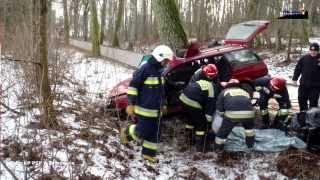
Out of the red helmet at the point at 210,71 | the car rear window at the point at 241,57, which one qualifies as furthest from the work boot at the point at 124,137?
the car rear window at the point at 241,57

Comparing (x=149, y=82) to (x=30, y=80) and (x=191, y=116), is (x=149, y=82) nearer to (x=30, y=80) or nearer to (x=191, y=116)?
(x=191, y=116)

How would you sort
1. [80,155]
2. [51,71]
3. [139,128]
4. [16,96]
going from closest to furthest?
[80,155] < [139,128] < [16,96] < [51,71]

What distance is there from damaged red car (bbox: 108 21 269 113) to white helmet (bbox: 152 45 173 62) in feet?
4.89

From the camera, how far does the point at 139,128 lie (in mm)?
7059

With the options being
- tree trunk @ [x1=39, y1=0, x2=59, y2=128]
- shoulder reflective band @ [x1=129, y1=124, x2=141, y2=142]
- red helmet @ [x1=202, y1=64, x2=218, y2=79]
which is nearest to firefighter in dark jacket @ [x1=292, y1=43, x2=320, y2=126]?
red helmet @ [x1=202, y1=64, x2=218, y2=79]

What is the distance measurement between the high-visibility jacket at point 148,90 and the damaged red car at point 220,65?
130 cm

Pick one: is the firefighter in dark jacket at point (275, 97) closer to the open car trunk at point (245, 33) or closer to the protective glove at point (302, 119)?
the protective glove at point (302, 119)

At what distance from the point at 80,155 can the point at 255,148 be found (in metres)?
3.04

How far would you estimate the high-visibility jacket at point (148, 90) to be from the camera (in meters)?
6.97

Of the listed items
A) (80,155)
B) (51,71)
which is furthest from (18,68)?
(80,155)

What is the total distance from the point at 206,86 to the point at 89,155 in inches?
94.0

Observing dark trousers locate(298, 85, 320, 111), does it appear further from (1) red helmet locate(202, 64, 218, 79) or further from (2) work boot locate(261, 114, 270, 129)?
(1) red helmet locate(202, 64, 218, 79)

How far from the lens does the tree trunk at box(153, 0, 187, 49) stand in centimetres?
1161

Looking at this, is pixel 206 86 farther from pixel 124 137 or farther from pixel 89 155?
pixel 89 155
